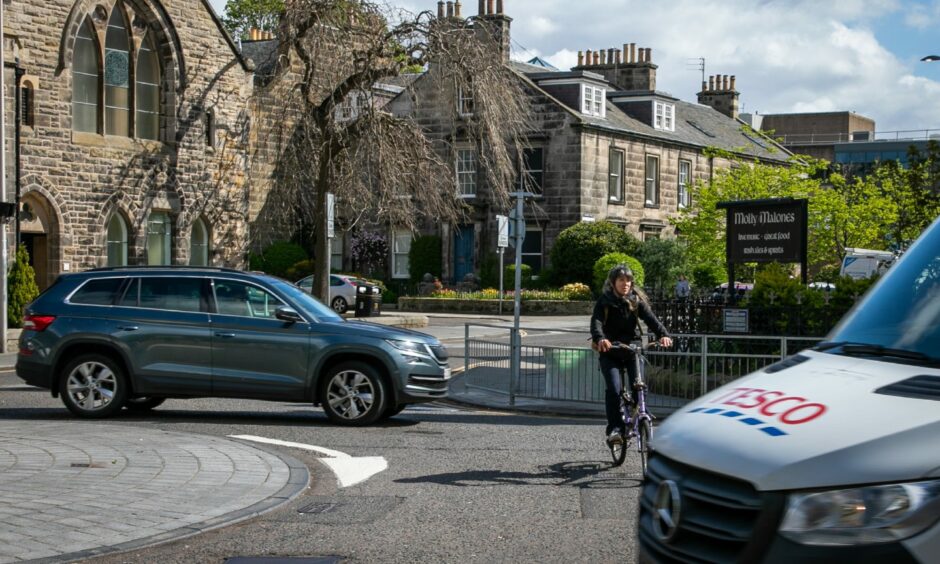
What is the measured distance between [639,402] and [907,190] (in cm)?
2210

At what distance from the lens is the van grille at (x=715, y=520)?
3719mm

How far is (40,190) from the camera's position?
34500 mm

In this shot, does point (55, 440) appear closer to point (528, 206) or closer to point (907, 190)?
point (907, 190)

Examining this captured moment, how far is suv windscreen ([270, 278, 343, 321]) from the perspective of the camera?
14672 millimetres

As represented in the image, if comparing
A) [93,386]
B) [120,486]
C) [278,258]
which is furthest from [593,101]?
[120,486]

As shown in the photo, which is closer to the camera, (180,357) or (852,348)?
(852,348)

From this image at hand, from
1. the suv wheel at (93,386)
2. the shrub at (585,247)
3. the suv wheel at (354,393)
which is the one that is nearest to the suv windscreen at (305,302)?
the suv wheel at (354,393)

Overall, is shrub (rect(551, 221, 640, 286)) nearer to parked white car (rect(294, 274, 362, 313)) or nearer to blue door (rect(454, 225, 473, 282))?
blue door (rect(454, 225, 473, 282))

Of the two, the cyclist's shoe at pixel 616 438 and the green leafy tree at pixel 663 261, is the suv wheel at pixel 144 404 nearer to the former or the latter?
the cyclist's shoe at pixel 616 438

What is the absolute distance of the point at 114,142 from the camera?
1442 inches

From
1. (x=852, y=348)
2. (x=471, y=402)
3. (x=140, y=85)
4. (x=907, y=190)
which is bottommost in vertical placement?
(x=471, y=402)

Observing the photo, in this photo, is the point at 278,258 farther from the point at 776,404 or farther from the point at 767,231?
the point at 776,404

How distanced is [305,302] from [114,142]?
77.9 feet

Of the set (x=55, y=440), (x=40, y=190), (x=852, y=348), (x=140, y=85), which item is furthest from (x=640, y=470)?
(x=140, y=85)
